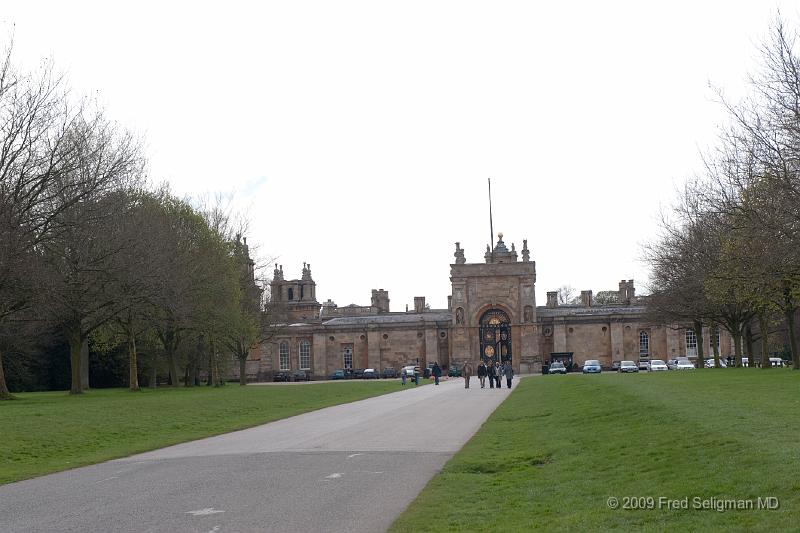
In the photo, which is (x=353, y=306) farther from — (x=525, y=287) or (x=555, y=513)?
(x=555, y=513)

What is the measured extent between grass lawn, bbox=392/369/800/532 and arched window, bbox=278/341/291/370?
79843mm

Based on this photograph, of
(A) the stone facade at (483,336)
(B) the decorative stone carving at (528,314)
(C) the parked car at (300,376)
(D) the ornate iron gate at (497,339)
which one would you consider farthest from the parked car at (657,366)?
(C) the parked car at (300,376)

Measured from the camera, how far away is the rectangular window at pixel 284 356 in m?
101

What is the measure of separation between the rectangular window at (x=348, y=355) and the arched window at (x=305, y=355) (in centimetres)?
390

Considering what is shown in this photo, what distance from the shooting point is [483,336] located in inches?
3851

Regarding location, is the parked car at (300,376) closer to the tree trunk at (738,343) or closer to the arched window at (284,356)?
the arched window at (284,356)

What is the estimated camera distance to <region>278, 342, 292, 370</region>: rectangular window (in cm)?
10123

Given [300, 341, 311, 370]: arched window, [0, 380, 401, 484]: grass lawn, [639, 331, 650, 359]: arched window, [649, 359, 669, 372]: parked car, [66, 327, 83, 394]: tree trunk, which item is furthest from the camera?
[300, 341, 311, 370]: arched window

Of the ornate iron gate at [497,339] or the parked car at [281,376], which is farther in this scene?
the ornate iron gate at [497,339]

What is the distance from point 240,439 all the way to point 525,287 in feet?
250

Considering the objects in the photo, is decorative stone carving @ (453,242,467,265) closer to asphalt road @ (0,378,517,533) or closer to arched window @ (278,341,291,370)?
arched window @ (278,341,291,370)

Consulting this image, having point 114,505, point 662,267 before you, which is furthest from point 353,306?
point 114,505

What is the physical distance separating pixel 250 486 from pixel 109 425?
13861 millimetres

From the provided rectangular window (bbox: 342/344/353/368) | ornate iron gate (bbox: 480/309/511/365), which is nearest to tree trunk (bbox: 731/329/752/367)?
ornate iron gate (bbox: 480/309/511/365)
